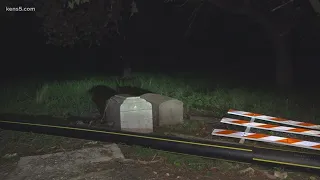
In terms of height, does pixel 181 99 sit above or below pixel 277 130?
above

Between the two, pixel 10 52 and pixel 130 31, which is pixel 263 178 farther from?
pixel 10 52

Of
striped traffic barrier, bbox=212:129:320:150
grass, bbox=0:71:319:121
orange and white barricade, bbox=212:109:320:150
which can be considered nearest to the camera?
striped traffic barrier, bbox=212:129:320:150

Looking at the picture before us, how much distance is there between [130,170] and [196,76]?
34.6 ft

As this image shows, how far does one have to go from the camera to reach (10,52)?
27.3 m

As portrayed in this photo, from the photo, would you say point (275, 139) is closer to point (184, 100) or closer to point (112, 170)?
point (112, 170)

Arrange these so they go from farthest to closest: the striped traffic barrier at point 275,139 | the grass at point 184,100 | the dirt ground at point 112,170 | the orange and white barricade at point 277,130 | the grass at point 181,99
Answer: the grass at point 181,99 → the grass at point 184,100 → the orange and white barricade at point 277,130 → the striped traffic barrier at point 275,139 → the dirt ground at point 112,170

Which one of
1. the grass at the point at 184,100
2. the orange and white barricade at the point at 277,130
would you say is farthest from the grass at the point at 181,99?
the orange and white barricade at the point at 277,130

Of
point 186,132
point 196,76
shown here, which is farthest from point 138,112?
point 196,76

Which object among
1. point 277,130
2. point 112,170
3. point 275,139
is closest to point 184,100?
point 277,130

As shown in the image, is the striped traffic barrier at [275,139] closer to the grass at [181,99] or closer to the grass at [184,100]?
the grass at [184,100]

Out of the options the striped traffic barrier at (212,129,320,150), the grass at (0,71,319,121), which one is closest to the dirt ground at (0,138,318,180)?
the striped traffic barrier at (212,129,320,150)

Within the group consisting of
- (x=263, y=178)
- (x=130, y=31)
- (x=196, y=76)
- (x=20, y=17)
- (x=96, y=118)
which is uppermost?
(x=20, y=17)

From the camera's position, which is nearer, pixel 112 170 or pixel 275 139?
pixel 112 170

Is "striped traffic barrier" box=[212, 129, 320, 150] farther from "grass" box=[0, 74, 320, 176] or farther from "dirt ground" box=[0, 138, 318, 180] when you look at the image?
"grass" box=[0, 74, 320, 176]
